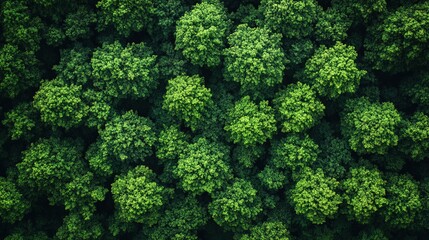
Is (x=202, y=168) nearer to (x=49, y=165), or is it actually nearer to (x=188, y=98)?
(x=188, y=98)

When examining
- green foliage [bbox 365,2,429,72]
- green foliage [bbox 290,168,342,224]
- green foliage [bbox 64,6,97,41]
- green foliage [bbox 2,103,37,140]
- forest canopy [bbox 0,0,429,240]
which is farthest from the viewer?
green foliage [bbox 64,6,97,41]

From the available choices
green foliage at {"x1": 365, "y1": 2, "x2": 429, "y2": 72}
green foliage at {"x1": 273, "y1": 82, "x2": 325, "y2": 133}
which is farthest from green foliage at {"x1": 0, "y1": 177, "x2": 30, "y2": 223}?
green foliage at {"x1": 365, "y1": 2, "x2": 429, "y2": 72}

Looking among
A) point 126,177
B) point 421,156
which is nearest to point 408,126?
point 421,156

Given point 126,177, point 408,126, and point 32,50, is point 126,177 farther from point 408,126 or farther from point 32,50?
point 408,126

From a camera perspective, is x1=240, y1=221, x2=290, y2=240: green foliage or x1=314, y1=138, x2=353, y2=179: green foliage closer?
x1=240, y1=221, x2=290, y2=240: green foliage

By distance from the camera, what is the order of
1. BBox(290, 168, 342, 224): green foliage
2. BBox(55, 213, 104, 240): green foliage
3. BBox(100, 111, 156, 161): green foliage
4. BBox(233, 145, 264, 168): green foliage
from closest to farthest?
BBox(290, 168, 342, 224): green foliage, BBox(100, 111, 156, 161): green foliage, BBox(55, 213, 104, 240): green foliage, BBox(233, 145, 264, 168): green foliage

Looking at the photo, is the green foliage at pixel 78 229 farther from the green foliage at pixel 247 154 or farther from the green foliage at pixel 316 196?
the green foliage at pixel 316 196

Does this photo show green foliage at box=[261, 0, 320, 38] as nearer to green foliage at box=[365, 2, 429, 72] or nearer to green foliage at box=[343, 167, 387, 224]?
green foliage at box=[365, 2, 429, 72]
